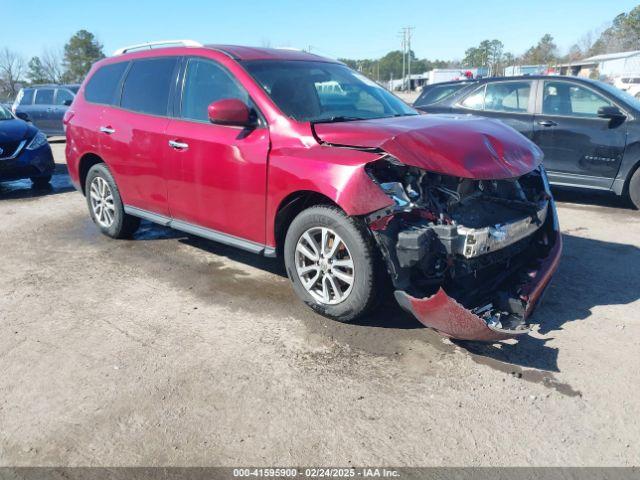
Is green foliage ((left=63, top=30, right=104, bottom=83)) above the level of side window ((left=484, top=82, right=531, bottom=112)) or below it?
above

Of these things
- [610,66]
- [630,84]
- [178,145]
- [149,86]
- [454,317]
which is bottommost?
[454,317]

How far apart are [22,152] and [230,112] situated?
6.27 metres

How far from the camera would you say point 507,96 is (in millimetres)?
7668

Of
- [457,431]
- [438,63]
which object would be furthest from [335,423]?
[438,63]

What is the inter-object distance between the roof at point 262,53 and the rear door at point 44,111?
1302 cm

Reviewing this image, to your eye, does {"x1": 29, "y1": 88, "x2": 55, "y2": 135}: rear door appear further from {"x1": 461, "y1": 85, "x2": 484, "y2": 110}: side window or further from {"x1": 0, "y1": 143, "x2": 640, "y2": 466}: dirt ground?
{"x1": 461, "y1": 85, "x2": 484, "y2": 110}: side window

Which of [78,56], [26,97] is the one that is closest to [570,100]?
[26,97]

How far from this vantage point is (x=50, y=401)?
9.80 feet

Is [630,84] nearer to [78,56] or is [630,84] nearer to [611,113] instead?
[611,113]

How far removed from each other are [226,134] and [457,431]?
9.26 feet

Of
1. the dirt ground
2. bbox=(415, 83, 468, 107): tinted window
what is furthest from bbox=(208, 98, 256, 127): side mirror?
bbox=(415, 83, 468, 107): tinted window

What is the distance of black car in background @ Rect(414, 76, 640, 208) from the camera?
6801mm

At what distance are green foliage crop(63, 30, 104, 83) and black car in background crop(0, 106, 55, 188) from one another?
54207mm

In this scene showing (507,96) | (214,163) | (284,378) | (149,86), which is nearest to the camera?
(284,378)
